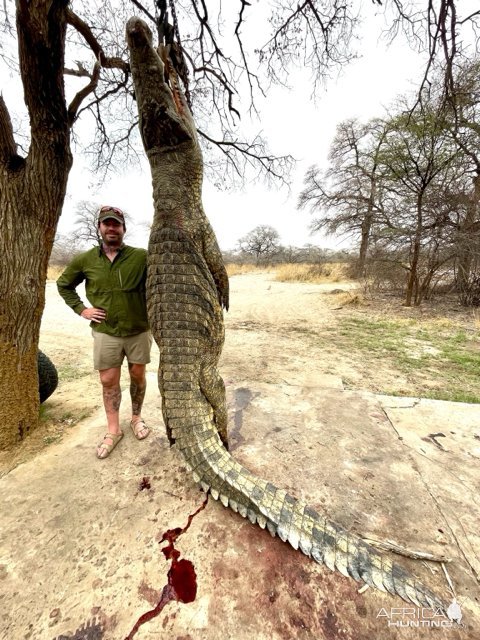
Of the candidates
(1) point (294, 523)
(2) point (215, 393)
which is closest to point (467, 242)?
(2) point (215, 393)

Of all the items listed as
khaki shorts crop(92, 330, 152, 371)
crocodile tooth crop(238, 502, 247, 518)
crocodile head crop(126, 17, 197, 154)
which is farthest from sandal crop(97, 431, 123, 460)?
crocodile head crop(126, 17, 197, 154)

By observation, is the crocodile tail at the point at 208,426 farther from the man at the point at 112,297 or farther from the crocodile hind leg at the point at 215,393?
the man at the point at 112,297

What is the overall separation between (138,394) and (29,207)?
1.85 metres

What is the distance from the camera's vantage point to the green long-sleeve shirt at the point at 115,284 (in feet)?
6.60

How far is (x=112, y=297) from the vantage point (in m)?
2.04

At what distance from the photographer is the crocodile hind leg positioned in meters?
1.78

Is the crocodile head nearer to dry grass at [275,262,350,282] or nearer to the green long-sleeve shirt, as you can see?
the green long-sleeve shirt

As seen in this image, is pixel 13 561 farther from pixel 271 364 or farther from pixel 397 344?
pixel 397 344

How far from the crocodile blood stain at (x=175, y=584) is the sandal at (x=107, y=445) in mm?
902

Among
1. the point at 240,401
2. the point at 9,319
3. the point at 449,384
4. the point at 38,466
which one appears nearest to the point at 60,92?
the point at 9,319

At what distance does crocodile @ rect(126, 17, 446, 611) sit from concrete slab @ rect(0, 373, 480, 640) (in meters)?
0.18

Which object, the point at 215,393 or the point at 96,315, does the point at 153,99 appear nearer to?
the point at 96,315

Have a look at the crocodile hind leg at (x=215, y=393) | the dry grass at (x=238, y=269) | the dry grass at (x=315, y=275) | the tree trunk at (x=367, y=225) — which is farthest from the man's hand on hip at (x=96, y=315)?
the dry grass at (x=238, y=269)

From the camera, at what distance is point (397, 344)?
552cm
